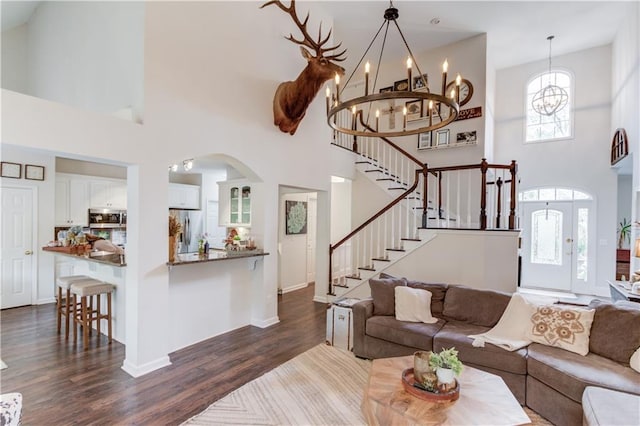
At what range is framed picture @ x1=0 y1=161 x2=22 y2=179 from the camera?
199 inches

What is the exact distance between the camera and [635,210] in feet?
16.4

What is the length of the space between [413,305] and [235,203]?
401 centimetres

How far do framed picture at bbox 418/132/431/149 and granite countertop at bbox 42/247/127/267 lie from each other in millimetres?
5984

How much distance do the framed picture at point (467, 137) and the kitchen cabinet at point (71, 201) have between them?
24.7 feet

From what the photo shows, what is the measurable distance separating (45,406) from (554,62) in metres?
10.4

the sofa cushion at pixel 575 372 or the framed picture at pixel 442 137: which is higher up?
the framed picture at pixel 442 137

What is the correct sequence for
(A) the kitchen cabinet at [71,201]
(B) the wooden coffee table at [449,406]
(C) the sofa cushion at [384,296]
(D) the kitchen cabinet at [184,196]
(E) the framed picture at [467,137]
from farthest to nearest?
(D) the kitchen cabinet at [184,196] → (E) the framed picture at [467,137] → (A) the kitchen cabinet at [71,201] → (C) the sofa cushion at [384,296] → (B) the wooden coffee table at [449,406]

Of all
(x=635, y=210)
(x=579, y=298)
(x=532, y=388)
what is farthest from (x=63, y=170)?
(x=579, y=298)

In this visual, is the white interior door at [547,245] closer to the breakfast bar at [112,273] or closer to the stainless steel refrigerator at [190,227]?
the stainless steel refrigerator at [190,227]

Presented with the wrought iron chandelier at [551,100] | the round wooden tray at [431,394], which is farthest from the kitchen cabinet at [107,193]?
the wrought iron chandelier at [551,100]

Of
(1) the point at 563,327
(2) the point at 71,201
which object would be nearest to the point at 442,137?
(1) the point at 563,327

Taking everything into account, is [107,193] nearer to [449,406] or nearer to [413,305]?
[413,305]

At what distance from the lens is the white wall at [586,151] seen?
6664 mm

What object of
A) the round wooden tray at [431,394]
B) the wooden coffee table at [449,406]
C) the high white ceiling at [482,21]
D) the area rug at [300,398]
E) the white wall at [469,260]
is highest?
the high white ceiling at [482,21]
